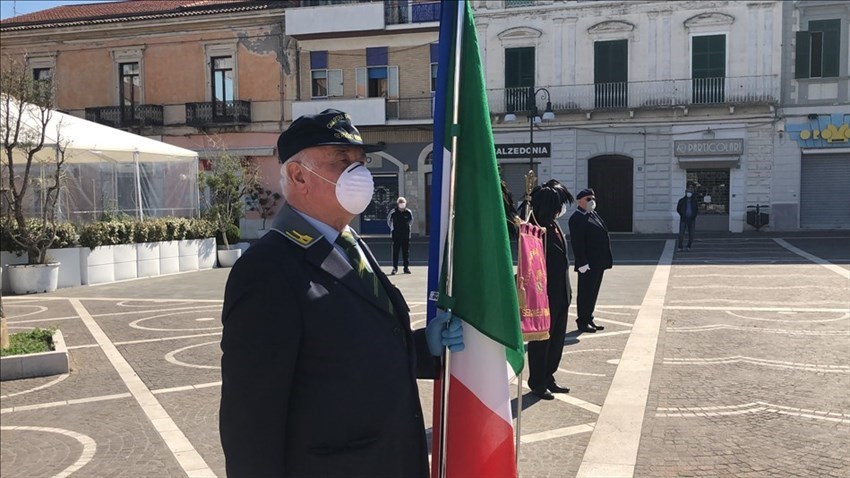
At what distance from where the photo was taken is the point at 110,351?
320 inches

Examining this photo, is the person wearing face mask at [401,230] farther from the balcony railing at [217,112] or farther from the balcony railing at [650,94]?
the balcony railing at [217,112]

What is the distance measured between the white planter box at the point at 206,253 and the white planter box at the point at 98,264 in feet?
9.75

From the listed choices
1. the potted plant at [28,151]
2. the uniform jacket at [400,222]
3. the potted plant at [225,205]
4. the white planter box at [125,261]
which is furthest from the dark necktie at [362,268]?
the potted plant at [225,205]

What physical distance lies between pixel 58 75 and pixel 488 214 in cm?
3528

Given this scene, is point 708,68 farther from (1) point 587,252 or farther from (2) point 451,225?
(2) point 451,225

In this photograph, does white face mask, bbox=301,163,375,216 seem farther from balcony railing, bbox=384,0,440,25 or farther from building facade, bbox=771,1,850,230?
building facade, bbox=771,1,850,230

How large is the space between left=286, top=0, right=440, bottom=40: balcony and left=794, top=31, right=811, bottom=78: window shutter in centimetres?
1370

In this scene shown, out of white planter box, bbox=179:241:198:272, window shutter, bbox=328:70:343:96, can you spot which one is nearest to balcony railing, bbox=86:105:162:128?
window shutter, bbox=328:70:343:96

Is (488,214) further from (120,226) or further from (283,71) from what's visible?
(283,71)

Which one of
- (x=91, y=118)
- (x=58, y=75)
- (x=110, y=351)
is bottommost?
(x=110, y=351)

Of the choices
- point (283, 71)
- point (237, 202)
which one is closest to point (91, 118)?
point (283, 71)

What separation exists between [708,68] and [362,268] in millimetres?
27525

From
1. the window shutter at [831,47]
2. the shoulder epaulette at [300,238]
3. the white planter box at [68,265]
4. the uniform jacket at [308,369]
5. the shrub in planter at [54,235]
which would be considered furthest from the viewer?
the window shutter at [831,47]

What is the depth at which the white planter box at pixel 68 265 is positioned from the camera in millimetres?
14156
